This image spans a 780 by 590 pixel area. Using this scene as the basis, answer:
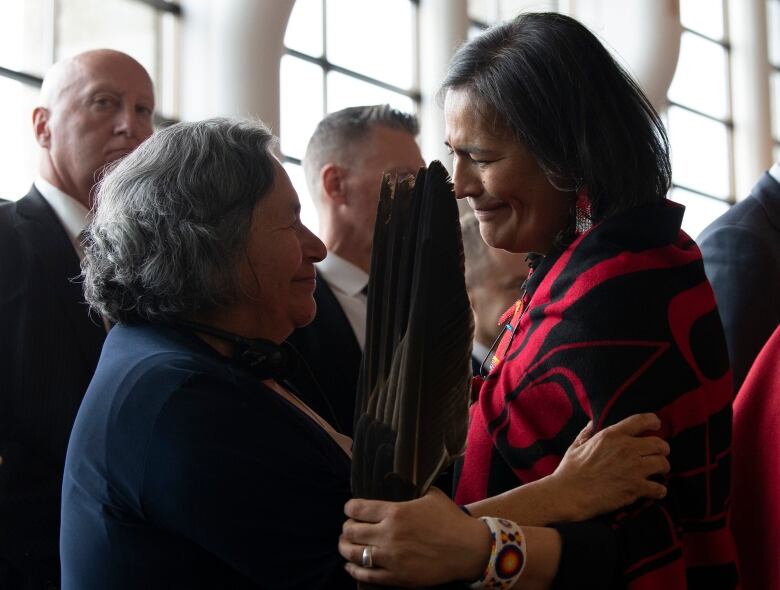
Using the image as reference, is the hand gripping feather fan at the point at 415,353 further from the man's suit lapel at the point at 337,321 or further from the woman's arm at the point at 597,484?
the man's suit lapel at the point at 337,321

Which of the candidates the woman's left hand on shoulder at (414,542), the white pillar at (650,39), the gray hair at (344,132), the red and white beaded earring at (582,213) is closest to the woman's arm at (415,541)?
the woman's left hand on shoulder at (414,542)

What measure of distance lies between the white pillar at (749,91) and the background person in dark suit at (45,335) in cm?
1039

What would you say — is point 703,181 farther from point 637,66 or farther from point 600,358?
point 600,358

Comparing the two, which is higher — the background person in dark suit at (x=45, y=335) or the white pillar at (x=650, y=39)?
the white pillar at (x=650, y=39)

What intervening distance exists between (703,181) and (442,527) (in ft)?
37.6

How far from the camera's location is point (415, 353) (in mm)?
1954

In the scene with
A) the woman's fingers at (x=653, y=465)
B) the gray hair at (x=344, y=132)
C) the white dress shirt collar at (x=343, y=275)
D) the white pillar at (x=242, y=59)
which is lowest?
the woman's fingers at (x=653, y=465)

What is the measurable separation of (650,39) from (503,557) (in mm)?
9055

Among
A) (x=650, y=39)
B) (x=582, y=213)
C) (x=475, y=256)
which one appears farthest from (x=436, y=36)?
(x=582, y=213)

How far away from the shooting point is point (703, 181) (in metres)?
12.9

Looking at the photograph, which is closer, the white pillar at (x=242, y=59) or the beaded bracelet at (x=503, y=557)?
the beaded bracelet at (x=503, y=557)

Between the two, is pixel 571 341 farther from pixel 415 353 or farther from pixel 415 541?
pixel 415 541

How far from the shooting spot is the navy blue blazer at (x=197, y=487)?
1.94 metres

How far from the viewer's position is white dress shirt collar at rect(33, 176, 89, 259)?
3551 millimetres
